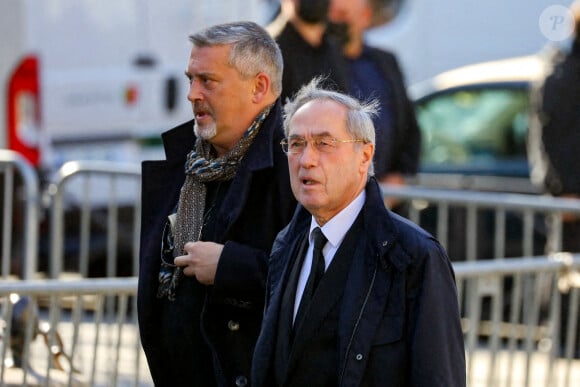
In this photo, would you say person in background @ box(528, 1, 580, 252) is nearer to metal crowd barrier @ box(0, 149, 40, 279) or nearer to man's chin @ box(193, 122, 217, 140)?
metal crowd barrier @ box(0, 149, 40, 279)

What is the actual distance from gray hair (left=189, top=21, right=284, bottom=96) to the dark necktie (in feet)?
2.25

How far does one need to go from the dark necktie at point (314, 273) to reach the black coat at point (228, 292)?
1.45 feet

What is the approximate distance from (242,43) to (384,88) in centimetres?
316

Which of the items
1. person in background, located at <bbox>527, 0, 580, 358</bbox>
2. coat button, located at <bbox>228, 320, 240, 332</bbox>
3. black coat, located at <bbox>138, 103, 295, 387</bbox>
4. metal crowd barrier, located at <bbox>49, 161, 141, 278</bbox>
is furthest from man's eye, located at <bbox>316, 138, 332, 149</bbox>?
person in background, located at <bbox>527, 0, 580, 358</bbox>

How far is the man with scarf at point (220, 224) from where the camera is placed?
14.2 feet

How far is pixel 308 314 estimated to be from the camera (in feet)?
12.4

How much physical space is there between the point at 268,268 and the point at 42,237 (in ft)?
18.6

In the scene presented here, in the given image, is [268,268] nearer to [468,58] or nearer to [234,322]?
[234,322]

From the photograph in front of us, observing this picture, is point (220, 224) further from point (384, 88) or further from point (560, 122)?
point (560, 122)

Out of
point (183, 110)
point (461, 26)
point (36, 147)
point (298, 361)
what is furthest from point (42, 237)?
point (298, 361)

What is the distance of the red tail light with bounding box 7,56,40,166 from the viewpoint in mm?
9867

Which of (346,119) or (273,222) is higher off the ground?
(346,119)

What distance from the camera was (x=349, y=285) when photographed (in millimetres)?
3750

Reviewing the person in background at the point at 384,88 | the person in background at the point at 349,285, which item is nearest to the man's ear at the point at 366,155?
the person in background at the point at 349,285
